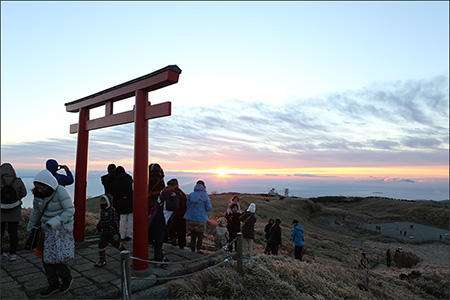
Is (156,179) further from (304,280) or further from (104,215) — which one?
(304,280)

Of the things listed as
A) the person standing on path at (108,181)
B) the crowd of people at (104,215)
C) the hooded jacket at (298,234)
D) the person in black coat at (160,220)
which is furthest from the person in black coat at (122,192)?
the hooded jacket at (298,234)

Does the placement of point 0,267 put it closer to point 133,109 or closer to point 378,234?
point 133,109

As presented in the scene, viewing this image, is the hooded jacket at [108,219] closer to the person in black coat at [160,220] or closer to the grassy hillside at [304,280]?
the person in black coat at [160,220]

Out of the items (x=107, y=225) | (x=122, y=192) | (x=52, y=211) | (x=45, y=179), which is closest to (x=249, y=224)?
(x=122, y=192)

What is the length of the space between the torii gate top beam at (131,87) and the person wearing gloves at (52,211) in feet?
8.14

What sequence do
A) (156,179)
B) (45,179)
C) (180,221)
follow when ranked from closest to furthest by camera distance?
(45,179) → (156,179) → (180,221)

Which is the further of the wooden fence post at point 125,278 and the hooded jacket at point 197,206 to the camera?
the hooded jacket at point 197,206

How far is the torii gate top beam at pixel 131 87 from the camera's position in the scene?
5309 millimetres

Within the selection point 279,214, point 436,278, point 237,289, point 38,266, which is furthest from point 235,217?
point 279,214

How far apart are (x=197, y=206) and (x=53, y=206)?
11.0 feet

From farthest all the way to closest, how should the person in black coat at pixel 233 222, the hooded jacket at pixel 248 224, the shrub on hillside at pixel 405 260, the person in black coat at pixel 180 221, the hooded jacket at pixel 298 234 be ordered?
the shrub on hillside at pixel 405 260
the hooded jacket at pixel 298 234
the hooded jacket at pixel 248 224
the person in black coat at pixel 233 222
the person in black coat at pixel 180 221

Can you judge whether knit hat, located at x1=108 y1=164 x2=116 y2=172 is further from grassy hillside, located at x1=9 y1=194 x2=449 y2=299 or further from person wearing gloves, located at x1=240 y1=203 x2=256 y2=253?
person wearing gloves, located at x1=240 y1=203 x2=256 y2=253

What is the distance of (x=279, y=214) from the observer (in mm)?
29203

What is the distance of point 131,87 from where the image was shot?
19.8ft
